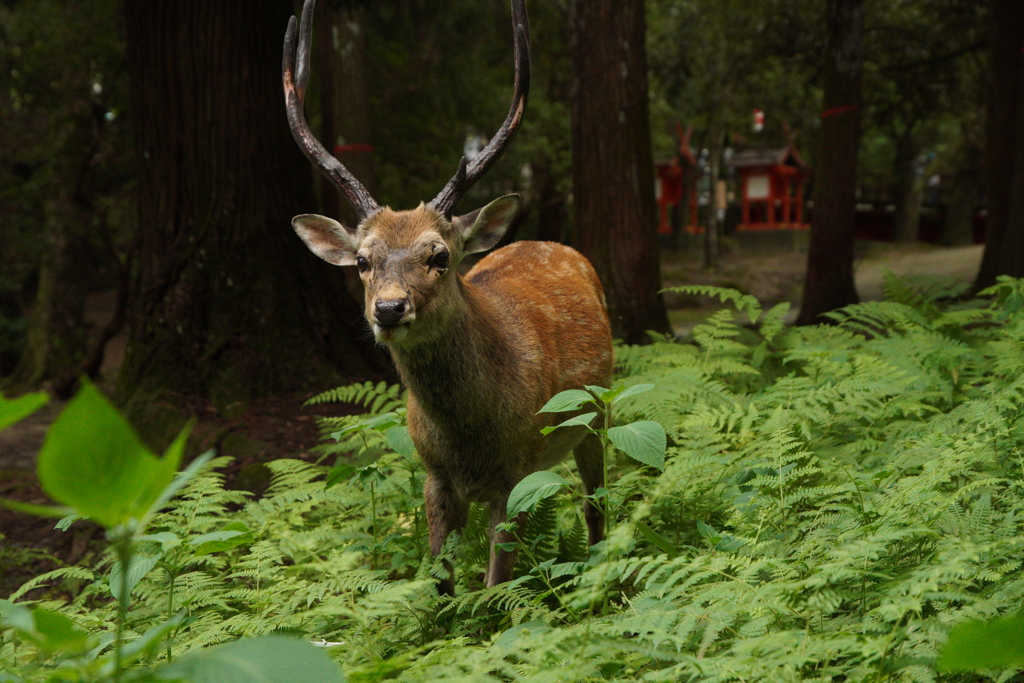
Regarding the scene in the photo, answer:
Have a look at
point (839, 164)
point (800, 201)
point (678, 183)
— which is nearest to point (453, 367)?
point (839, 164)

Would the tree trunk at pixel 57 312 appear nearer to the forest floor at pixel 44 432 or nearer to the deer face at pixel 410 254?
the forest floor at pixel 44 432

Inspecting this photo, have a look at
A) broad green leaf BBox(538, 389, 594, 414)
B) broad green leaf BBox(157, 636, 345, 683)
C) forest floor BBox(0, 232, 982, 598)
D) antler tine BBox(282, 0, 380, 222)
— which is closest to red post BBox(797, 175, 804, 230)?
forest floor BBox(0, 232, 982, 598)

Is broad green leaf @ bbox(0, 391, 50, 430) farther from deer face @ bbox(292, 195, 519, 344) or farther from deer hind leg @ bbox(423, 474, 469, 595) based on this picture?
deer hind leg @ bbox(423, 474, 469, 595)

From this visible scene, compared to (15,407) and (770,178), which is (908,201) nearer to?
(770,178)

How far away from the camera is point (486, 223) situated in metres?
3.87

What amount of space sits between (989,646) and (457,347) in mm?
2255

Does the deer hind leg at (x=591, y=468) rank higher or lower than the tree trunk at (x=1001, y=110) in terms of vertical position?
lower

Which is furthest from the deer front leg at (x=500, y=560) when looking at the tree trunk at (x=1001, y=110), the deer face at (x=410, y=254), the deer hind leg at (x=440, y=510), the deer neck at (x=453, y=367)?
the tree trunk at (x=1001, y=110)

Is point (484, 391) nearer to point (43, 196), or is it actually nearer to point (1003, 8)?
point (1003, 8)

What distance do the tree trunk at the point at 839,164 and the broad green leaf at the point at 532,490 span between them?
302 inches

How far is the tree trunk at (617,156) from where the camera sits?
7195 mm

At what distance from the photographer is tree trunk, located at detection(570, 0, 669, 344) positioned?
720 centimetres

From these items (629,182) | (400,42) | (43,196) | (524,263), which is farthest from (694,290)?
(43,196)

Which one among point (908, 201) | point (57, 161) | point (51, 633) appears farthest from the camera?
point (908, 201)
